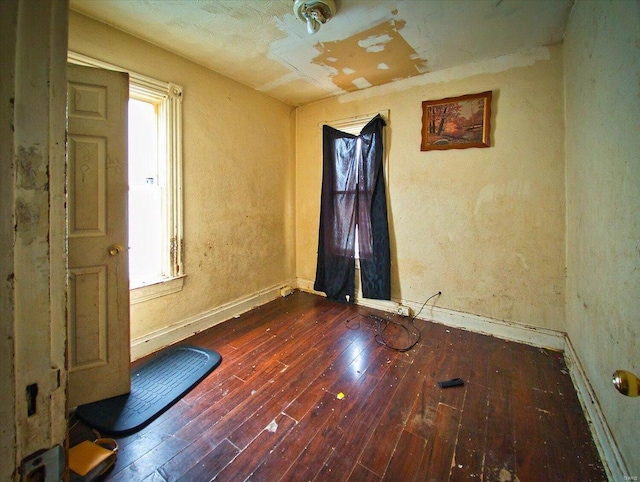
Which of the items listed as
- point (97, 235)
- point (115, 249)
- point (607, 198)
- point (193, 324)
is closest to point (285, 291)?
point (193, 324)

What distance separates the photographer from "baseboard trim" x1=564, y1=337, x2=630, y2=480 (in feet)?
4.06

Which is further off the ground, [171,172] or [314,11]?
[314,11]

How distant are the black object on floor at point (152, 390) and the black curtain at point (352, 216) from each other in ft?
5.77

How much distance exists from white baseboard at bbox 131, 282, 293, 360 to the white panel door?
1.69ft

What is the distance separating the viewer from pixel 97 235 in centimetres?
169

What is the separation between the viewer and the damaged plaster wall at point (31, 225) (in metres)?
0.42

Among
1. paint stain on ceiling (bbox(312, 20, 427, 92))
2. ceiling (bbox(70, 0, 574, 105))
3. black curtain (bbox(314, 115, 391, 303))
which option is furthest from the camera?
black curtain (bbox(314, 115, 391, 303))

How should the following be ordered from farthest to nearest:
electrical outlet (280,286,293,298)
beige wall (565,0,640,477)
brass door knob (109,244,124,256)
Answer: electrical outlet (280,286,293,298)
brass door knob (109,244,124,256)
beige wall (565,0,640,477)

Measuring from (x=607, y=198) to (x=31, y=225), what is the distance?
7.22 ft

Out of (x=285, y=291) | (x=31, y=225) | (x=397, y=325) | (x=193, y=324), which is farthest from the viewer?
(x=285, y=291)

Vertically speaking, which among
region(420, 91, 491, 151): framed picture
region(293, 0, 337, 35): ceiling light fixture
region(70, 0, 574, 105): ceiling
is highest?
region(70, 0, 574, 105): ceiling

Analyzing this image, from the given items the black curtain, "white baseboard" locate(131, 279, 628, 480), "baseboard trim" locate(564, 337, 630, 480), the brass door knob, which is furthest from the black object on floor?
"baseboard trim" locate(564, 337, 630, 480)

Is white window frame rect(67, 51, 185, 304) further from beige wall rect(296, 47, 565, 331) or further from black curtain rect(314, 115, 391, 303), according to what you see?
beige wall rect(296, 47, 565, 331)

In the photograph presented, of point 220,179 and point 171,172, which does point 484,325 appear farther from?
point 171,172
